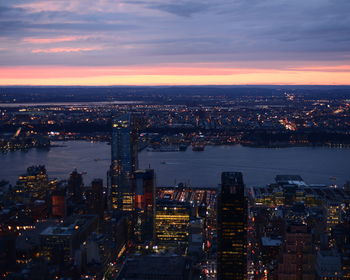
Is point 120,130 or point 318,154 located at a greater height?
point 120,130

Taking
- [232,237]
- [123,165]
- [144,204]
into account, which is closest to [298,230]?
[232,237]

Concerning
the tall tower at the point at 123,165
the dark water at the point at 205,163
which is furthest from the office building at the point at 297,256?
the dark water at the point at 205,163

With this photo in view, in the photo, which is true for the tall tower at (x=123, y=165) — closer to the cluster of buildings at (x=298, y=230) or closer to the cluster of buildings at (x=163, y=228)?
the cluster of buildings at (x=163, y=228)

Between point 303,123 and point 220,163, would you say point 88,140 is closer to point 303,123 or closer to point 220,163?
point 220,163

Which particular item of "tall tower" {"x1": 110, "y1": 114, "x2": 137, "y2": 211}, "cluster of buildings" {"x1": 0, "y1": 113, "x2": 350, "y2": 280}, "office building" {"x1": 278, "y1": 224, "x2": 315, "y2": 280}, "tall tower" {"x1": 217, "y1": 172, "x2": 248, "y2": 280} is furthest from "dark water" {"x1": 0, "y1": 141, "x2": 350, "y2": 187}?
"tall tower" {"x1": 217, "y1": 172, "x2": 248, "y2": 280}

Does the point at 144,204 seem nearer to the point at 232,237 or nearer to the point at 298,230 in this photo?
the point at 232,237

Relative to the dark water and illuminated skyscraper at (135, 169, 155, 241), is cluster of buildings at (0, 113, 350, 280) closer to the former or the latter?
illuminated skyscraper at (135, 169, 155, 241)

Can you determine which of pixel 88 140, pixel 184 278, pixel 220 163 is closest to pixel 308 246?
pixel 184 278

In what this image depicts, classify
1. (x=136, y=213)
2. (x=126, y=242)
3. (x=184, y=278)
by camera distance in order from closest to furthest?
(x=184, y=278) < (x=126, y=242) < (x=136, y=213)
